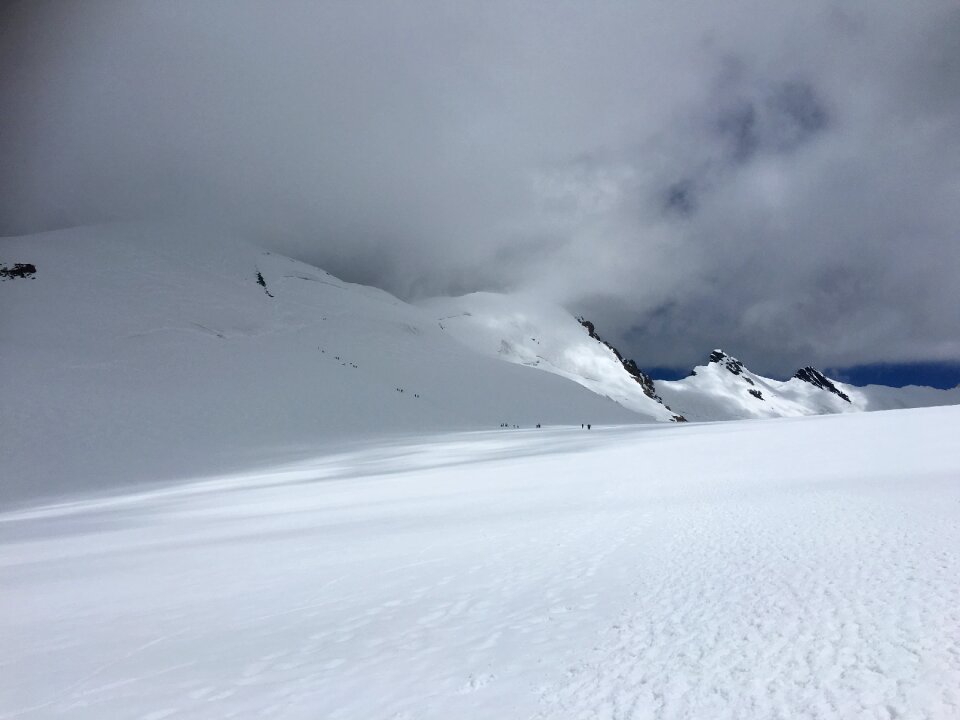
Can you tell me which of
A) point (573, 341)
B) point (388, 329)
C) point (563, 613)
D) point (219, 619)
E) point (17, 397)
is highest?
point (573, 341)

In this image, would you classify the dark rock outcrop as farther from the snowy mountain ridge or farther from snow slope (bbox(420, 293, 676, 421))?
snow slope (bbox(420, 293, 676, 421))

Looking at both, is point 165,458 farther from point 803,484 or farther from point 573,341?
point 573,341

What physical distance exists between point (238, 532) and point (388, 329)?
64.4 metres

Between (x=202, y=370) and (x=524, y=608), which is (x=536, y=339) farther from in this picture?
(x=524, y=608)

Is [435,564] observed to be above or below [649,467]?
below

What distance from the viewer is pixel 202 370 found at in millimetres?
48844

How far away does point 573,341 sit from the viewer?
16438 centimetres

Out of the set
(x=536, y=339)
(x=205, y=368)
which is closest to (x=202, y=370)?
(x=205, y=368)

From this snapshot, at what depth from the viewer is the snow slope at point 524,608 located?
448 cm

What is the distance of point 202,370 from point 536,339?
368ft

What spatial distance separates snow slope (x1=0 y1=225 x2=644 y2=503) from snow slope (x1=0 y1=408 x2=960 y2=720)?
22.6m


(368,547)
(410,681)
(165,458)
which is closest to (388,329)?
(165,458)

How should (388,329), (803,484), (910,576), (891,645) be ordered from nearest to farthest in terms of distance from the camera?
(891,645) → (910,576) → (803,484) → (388,329)

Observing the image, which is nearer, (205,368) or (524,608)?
(524,608)
